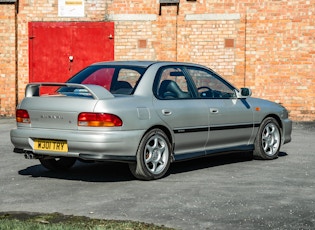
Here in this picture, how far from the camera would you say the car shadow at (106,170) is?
30.1 ft

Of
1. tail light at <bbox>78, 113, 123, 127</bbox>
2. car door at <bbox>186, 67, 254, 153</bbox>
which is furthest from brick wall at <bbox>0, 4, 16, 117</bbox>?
tail light at <bbox>78, 113, 123, 127</bbox>

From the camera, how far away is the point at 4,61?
A: 806 inches

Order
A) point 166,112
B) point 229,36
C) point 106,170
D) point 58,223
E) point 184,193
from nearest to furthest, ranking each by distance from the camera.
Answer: point 58,223
point 184,193
point 166,112
point 106,170
point 229,36

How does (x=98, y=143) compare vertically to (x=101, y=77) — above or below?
below

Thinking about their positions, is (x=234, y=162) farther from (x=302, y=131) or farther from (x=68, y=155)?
(x=302, y=131)

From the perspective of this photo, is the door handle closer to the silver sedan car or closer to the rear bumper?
the silver sedan car

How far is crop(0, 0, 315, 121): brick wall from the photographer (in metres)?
19.6

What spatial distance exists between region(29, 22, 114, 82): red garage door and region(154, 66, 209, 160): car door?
1083 centimetres

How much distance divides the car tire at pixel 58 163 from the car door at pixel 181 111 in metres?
1.54

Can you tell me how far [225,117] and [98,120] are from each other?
7.66 ft

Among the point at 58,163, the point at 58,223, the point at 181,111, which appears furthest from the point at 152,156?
the point at 58,223

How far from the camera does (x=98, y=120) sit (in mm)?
8281

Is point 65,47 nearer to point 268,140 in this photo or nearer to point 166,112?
point 268,140

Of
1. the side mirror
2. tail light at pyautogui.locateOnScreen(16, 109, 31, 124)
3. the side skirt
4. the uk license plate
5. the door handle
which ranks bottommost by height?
the side skirt
